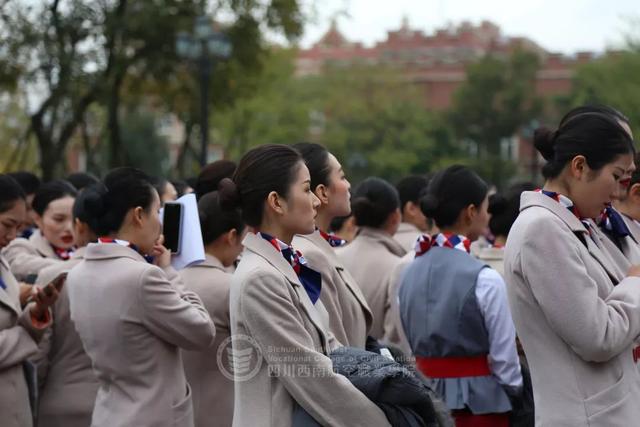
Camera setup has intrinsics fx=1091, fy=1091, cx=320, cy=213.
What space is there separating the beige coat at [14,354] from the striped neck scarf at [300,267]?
1948 mm

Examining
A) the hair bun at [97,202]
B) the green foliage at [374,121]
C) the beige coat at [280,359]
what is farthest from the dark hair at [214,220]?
the green foliage at [374,121]

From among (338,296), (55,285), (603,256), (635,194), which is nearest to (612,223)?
(603,256)

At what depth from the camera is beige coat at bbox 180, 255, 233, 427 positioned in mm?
5680

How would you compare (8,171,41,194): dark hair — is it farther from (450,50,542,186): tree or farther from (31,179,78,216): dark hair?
(450,50,542,186): tree

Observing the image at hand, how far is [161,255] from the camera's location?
561cm

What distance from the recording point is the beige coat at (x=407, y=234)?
8.59 meters

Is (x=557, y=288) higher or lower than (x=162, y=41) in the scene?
higher

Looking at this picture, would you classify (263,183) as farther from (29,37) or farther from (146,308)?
(29,37)

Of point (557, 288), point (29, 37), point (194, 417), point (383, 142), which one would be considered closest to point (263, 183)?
point (557, 288)

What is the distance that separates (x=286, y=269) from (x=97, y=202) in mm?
1586

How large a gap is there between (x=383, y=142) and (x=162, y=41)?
33.6 metres

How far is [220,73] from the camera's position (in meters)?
24.7

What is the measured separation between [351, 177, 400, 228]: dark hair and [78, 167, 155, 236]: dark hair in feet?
7.94

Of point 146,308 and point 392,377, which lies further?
point 146,308
